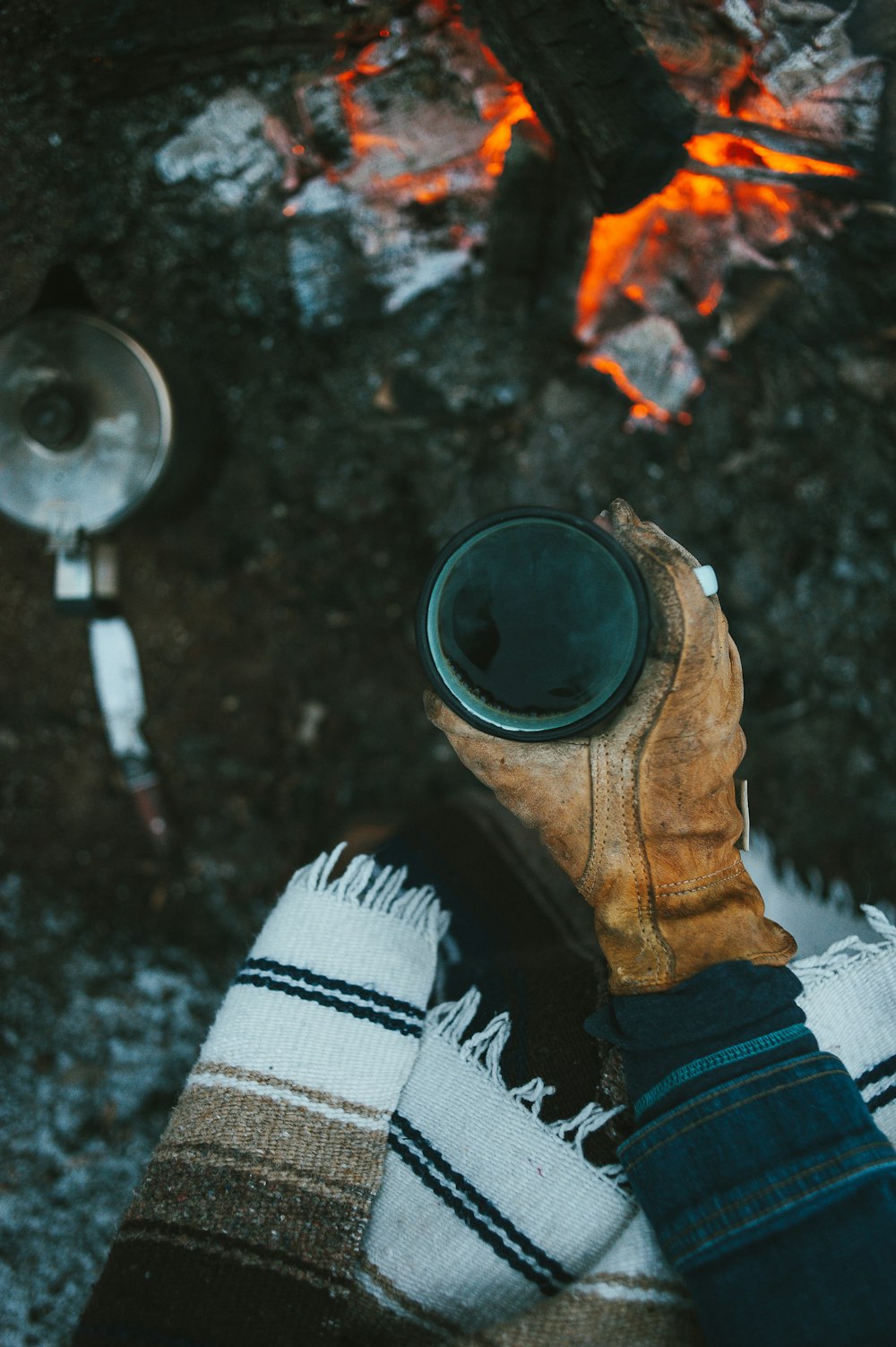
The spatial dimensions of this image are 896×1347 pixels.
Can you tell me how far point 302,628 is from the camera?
1.85 meters

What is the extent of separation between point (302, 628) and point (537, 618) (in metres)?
0.97

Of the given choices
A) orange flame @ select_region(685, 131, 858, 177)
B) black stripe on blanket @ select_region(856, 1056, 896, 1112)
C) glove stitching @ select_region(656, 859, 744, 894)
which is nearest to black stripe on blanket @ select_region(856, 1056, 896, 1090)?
black stripe on blanket @ select_region(856, 1056, 896, 1112)

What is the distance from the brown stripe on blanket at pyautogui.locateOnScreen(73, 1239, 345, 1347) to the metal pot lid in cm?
116

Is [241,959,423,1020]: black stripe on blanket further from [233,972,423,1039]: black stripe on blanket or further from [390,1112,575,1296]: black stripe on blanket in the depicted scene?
[390,1112,575,1296]: black stripe on blanket

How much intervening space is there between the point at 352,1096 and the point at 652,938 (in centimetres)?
50

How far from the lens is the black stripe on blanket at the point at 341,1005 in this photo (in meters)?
1.20

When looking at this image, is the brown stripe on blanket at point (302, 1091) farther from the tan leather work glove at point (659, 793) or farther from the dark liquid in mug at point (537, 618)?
the dark liquid in mug at point (537, 618)

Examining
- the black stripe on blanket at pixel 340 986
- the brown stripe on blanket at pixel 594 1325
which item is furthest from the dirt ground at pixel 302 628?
the brown stripe on blanket at pixel 594 1325

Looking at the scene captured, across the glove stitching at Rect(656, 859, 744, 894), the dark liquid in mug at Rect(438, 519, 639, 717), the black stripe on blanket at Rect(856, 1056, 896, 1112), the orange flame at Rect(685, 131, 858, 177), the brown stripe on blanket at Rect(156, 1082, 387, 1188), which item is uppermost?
the orange flame at Rect(685, 131, 858, 177)

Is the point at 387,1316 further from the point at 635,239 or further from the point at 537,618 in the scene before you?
the point at 635,239

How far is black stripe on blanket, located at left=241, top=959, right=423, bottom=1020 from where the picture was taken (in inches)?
47.9

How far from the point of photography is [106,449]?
56.8 inches

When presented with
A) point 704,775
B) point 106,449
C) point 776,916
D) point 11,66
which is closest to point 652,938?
point 704,775

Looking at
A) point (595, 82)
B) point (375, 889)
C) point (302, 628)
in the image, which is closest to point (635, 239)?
point (595, 82)
